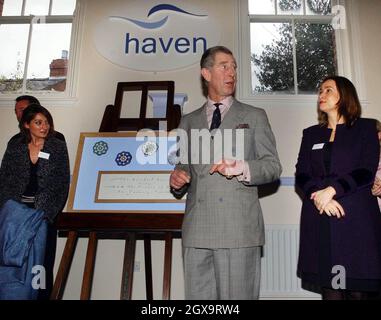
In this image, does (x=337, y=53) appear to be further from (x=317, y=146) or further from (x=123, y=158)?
(x=123, y=158)

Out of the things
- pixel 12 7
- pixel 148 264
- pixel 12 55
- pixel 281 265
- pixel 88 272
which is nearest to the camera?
pixel 88 272

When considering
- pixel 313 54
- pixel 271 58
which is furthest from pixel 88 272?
pixel 313 54

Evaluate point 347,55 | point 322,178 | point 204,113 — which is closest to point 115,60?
point 204,113

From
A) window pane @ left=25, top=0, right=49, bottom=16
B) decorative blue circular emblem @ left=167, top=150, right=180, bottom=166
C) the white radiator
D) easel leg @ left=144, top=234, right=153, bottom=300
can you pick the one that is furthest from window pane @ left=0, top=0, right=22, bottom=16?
the white radiator

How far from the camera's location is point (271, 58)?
3.43 meters

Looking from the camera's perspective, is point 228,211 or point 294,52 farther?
point 294,52

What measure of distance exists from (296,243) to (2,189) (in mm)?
2195

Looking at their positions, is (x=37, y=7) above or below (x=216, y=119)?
above

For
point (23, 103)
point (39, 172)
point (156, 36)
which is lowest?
point (39, 172)

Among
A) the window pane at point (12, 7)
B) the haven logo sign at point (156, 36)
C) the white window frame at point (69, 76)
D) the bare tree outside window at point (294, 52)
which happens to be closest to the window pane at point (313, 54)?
the bare tree outside window at point (294, 52)

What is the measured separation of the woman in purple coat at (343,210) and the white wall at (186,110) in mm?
1247

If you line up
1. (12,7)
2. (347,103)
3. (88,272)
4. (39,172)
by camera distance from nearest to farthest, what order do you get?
(347,103) → (88,272) → (39,172) → (12,7)

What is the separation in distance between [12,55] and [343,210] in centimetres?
338

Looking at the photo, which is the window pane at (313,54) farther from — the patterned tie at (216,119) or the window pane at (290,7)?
the patterned tie at (216,119)
